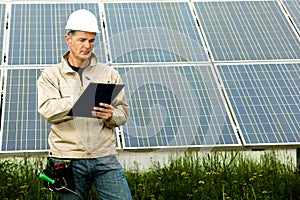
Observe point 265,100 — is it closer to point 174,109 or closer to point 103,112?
point 174,109

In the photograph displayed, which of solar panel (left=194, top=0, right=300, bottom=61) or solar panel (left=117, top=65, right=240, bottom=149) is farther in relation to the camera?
solar panel (left=194, top=0, right=300, bottom=61)

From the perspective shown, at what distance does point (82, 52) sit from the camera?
5.36m

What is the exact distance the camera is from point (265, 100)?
32.9ft

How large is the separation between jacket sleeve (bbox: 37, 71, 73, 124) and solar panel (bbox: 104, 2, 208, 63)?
4938 mm

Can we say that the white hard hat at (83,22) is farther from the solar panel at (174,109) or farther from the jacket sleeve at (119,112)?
the solar panel at (174,109)

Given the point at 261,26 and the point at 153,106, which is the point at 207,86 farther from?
the point at 261,26

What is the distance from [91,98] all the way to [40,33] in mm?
6143

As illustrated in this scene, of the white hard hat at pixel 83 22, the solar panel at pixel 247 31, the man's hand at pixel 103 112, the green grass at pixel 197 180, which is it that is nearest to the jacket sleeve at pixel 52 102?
the man's hand at pixel 103 112

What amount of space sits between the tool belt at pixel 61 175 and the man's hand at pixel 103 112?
17.2 inches

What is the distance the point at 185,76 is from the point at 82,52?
501 centimetres

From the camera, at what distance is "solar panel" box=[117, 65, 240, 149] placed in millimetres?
9156

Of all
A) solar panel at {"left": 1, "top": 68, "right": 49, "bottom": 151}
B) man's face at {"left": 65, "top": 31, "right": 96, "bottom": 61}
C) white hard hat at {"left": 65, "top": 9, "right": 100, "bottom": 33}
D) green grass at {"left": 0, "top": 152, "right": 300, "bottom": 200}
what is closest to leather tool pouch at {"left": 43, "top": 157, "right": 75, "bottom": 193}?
man's face at {"left": 65, "top": 31, "right": 96, "bottom": 61}

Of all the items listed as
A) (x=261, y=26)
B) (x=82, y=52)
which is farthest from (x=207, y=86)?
(x=82, y=52)

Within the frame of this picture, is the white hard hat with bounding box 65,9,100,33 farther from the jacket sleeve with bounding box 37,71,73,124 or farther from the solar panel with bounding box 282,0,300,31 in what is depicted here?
the solar panel with bounding box 282,0,300,31
